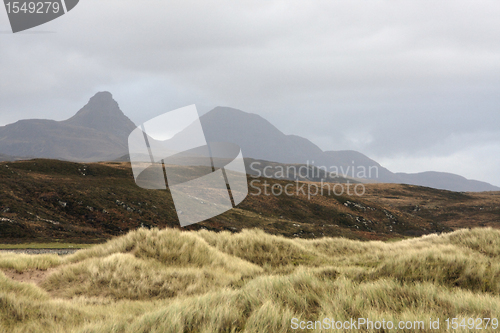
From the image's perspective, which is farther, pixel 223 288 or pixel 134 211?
pixel 134 211

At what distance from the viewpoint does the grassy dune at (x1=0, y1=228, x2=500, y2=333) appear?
12.6 feet

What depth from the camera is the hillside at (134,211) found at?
26531 mm

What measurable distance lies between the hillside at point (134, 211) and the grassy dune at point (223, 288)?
16.5 metres

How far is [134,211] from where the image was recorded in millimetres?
34906

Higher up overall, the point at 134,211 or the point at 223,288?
the point at 223,288

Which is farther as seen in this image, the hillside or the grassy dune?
the hillside

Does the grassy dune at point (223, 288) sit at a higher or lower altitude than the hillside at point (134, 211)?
higher

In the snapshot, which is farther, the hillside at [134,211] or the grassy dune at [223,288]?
the hillside at [134,211]

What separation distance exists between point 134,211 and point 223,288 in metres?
32.0

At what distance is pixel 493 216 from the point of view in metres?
56.1

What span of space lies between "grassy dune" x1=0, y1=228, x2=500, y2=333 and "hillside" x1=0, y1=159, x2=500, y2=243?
16.5 meters

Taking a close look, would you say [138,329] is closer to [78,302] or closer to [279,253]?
[78,302]

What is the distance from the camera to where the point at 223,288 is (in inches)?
240

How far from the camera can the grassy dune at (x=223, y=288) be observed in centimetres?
385
